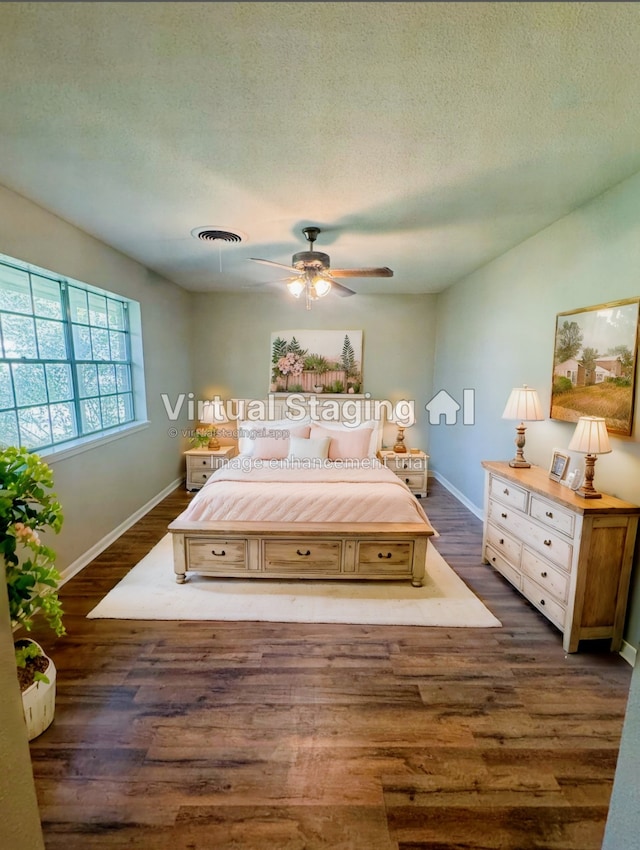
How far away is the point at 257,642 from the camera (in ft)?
7.13

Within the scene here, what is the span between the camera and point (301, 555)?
2.77 metres

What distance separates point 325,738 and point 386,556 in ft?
4.33

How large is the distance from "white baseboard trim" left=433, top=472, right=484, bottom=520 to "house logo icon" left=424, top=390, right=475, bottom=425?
0.83m

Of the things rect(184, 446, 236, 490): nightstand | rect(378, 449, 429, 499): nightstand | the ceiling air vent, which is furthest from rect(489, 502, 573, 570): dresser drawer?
rect(184, 446, 236, 490): nightstand

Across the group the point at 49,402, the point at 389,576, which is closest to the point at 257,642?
the point at 389,576

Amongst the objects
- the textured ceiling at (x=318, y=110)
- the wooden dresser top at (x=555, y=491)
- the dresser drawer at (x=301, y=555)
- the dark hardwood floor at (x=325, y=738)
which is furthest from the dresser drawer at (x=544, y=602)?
the textured ceiling at (x=318, y=110)

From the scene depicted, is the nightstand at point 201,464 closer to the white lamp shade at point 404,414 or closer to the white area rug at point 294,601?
the white area rug at point 294,601

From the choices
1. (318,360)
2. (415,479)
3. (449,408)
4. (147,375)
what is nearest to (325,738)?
(415,479)

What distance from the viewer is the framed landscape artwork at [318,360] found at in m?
5.35

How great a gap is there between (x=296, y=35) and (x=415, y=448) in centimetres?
482

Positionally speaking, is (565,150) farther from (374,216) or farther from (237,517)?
(237,517)

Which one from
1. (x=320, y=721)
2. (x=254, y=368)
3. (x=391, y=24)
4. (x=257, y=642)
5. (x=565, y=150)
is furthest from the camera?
(x=254, y=368)

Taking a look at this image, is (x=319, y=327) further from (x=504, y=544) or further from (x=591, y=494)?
(x=591, y=494)

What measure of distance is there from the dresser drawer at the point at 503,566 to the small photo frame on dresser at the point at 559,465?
0.76 meters
